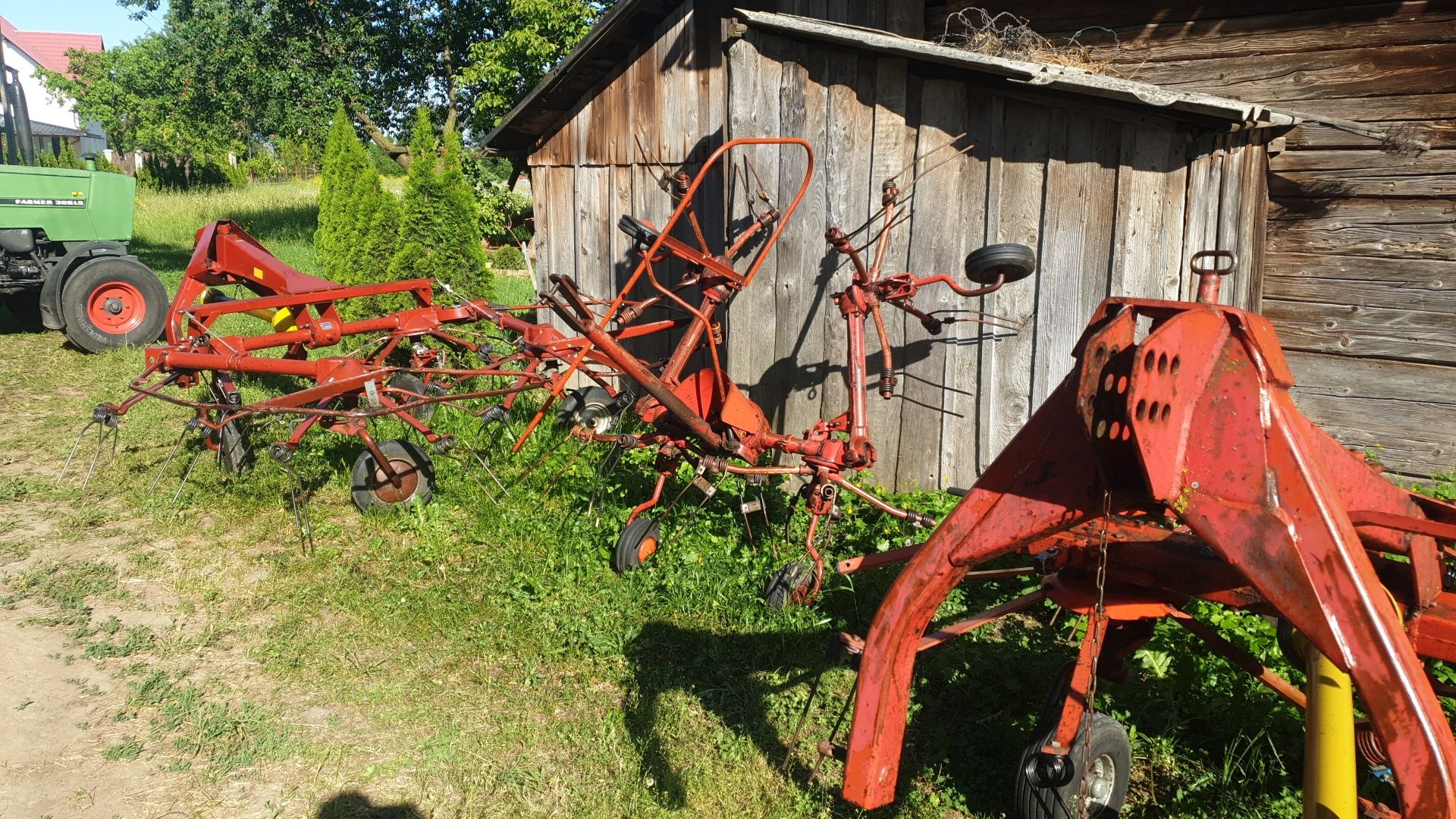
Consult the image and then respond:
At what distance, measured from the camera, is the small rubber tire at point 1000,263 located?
4672 mm

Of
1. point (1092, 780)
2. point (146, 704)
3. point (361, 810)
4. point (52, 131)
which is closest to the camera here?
point (1092, 780)

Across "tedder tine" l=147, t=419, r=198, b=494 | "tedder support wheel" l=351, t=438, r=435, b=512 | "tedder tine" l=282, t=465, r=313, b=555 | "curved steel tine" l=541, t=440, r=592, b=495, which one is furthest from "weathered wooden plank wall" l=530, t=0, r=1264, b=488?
"tedder tine" l=147, t=419, r=198, b=494

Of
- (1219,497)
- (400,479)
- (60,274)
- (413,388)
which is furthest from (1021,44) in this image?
(60,274)

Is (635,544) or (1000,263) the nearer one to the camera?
(1000,263)

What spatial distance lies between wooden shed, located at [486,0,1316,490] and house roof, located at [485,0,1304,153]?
2 cm

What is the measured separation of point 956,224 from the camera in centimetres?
560

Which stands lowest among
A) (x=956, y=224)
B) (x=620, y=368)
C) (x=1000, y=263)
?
(x=620, y=368)

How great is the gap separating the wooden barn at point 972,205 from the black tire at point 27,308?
9895mm

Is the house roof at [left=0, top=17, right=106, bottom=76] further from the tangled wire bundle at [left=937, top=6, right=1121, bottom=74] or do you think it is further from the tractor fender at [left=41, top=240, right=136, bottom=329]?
the tangled wire bundle at [left=937, top=6, right=1121, bottom=74]

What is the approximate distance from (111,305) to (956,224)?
943 centimetres

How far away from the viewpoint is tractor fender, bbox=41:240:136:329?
34.4 ft

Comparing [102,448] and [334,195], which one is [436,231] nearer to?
[102,448]

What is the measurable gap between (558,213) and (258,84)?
20.1 meters

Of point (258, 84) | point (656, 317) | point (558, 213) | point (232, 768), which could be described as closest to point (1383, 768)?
point (232, 768)
